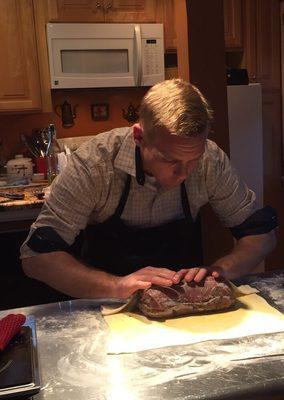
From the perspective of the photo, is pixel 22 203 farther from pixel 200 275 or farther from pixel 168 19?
pixel 168 19

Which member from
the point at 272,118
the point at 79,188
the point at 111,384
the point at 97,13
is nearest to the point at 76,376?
the point at 111,384

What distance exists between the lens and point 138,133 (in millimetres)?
1237

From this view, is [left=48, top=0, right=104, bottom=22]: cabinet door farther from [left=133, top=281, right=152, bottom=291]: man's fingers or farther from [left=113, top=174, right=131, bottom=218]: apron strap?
[left=133, top=281, right=152, bottom=291]: man's fingers

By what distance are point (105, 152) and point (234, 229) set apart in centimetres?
45

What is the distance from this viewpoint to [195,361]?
0.87 m

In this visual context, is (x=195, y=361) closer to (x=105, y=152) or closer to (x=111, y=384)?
(x=111, y=384)

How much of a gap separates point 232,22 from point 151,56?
0.62 meters

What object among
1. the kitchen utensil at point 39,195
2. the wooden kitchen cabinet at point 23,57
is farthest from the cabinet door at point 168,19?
the kitchen utensil at point 39,195

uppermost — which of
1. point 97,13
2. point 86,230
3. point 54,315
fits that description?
point 97,13

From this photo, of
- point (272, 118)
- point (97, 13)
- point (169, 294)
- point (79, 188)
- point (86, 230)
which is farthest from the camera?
point (272, 118)

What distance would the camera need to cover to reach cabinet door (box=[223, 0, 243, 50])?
3.23 metres

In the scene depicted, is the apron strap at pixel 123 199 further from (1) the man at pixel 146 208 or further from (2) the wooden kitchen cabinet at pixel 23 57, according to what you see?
(2) the wooden kitchen cabinet at pixel 23 57

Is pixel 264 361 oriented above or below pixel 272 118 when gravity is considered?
below

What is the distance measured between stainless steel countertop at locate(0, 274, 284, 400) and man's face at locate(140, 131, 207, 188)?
41cm
